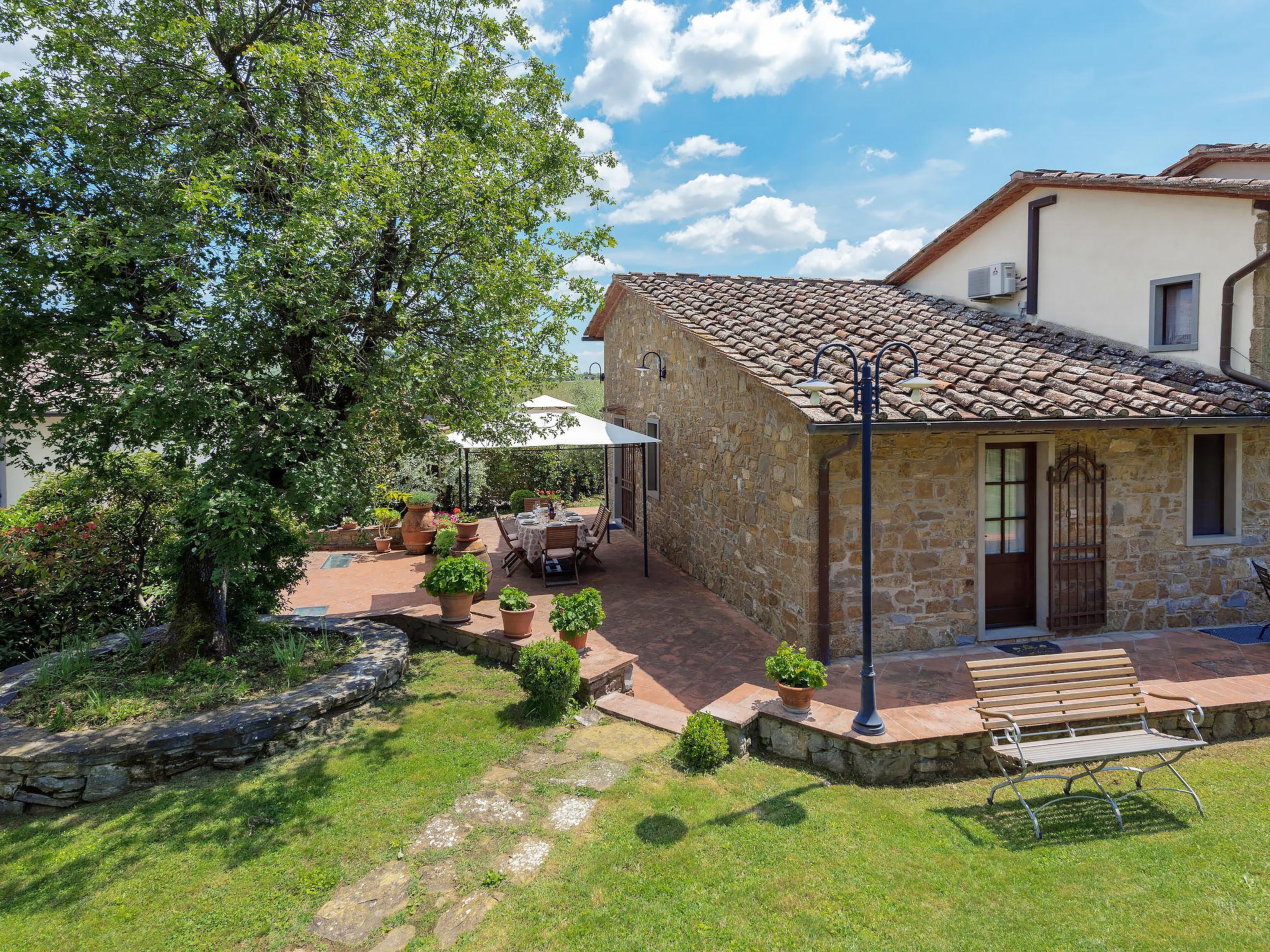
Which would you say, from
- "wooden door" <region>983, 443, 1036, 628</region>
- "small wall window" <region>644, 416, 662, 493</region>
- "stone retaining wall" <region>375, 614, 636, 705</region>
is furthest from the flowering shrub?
"wooden door" <region>983, 443, 1036, 628</region>

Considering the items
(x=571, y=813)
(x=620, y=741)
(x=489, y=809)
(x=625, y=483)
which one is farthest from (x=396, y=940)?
(x=625, y=483)

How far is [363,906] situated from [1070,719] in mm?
4837

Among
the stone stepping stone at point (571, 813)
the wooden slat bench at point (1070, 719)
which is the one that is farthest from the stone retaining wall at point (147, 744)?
the wooden slat bench at point (1070, 719)

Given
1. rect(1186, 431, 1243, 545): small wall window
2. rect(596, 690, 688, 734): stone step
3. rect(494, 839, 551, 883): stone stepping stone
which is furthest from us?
rect(1186, 431, 1243, 545): small wall window

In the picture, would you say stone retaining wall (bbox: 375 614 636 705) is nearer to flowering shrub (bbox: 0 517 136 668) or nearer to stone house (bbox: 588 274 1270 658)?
stone house (bbox: 588 274 1270 658)

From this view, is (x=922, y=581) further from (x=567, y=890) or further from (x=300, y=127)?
(x=300, y=127)

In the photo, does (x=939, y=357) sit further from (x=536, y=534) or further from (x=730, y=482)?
(x=536, y=534)

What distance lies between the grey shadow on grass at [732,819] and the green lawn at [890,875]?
0.04ft

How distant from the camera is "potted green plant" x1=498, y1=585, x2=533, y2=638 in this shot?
298 inches

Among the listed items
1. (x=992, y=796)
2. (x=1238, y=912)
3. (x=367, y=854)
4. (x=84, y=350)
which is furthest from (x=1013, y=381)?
(x=84, y=350)

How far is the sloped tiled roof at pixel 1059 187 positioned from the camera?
7719 millimetres

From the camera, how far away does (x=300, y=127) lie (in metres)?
6.55

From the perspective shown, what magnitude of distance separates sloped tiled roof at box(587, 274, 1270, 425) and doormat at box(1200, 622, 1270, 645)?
2492mm

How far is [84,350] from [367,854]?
4834 millimetres
